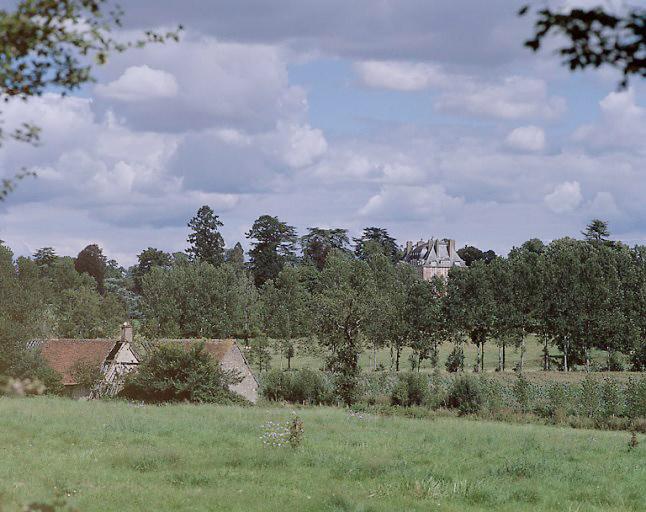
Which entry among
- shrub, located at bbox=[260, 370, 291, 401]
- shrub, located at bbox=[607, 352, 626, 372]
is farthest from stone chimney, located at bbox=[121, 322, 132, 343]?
shrub, located at bbox=[607, 352, 626, 372]

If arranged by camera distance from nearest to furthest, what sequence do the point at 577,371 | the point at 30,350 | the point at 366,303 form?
the point at 366,303, the point at 30,350, the point at 577,371

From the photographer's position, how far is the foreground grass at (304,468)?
17.8m

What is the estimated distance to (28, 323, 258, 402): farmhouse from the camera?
55.4 meters

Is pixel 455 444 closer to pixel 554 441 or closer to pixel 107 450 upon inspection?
pixel 554 441

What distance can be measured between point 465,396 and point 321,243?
98.6 metres

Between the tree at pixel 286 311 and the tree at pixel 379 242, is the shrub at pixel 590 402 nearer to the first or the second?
the tree at pixel 286 311

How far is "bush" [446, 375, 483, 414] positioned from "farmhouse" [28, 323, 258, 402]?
1521 centimetres

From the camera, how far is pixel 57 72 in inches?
252

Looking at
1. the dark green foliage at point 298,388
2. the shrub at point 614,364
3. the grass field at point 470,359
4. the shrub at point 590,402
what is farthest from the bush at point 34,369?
the shrub at point 614,364

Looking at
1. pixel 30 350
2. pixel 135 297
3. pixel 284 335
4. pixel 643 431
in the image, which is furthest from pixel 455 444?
pixel 135 297

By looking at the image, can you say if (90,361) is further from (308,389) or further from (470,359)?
(470,359)

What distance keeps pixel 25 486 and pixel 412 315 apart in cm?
6861

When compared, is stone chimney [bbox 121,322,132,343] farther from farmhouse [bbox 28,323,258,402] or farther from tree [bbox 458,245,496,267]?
tree [bbox 458,245,496,267]

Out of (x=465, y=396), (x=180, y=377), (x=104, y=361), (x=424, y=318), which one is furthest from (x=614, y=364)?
(x=104, y=361)
